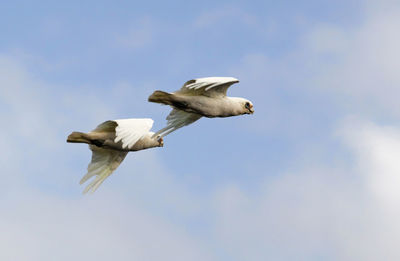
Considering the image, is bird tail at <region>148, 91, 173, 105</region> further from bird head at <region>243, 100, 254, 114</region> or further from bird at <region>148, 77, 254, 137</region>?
bird head at <region>243, 100, 254, 114</region>

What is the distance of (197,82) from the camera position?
26.7 m

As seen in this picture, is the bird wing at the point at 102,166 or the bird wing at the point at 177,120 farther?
the bird wing at the point at 102,166

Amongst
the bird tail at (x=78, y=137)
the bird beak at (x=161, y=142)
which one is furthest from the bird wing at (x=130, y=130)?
the bird beak at (x=161, y=142)

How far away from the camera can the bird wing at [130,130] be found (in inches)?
1075

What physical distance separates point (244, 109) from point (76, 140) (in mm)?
6175

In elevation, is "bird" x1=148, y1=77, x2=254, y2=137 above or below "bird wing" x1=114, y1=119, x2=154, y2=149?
above

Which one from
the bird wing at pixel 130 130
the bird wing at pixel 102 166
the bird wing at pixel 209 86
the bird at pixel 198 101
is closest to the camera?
the bird wing at pixel 209 86

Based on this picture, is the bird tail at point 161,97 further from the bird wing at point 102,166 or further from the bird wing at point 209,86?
the bird wing at point 102,166

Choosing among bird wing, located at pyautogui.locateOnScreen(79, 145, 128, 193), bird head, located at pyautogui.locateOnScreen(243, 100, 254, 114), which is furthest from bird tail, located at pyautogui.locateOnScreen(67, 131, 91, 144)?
bird head, located at pyautogui.locateOnScreen(243, 100, 254, 114)

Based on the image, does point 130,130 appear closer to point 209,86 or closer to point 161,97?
point 161,97

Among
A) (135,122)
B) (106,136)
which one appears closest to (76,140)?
(106,136)

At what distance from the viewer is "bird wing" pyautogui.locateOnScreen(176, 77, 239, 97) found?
26.8 metres

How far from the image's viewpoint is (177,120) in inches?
1109

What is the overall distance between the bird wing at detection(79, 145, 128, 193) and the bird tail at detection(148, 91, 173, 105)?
4760mm
